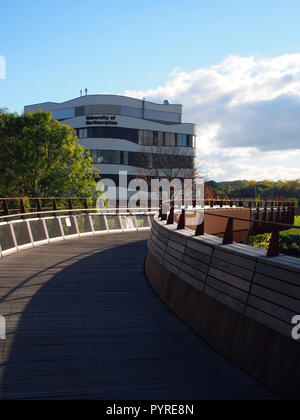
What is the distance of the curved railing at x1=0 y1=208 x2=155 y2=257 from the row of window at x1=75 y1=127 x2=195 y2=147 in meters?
53.9

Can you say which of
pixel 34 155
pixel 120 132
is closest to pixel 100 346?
pixel 34 155

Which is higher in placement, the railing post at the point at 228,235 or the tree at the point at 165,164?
the tree at the point at 165,164

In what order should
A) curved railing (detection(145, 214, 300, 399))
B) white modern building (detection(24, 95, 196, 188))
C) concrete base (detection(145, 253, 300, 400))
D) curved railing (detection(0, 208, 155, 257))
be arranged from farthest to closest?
white modern building (detection(24, 95, 196, 188))
curved railing (detection(0, 208, 155, 257))
curved railing (detection(145, 214, 300, 399))
concrete base (detection(145, 253, 300, 400))

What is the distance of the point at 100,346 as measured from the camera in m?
9.02

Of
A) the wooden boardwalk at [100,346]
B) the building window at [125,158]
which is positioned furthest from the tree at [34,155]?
the building window at [125,158]

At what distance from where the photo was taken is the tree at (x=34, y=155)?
47500mm

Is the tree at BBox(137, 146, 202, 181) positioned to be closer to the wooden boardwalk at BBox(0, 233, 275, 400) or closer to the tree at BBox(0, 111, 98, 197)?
the tree at BBox(0, 111, 98, 197)

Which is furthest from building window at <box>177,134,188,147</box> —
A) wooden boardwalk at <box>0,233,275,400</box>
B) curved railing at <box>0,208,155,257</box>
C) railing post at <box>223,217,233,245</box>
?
railing post at <box>223,217,233,245</box>

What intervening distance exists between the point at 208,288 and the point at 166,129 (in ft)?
287

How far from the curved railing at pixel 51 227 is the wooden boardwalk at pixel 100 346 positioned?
14.9 feet

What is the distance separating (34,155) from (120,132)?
44.0 m

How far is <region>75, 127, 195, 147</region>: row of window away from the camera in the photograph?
295ft

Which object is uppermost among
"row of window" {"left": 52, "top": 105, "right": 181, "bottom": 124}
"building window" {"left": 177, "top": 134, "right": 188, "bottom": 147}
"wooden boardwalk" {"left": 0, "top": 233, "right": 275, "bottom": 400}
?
"row of window" {"left": 52, "top": 105, "right": 181, "bottom": 124}

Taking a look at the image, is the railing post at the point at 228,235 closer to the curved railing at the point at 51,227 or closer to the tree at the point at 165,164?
the curved railing at the point at 51,227
